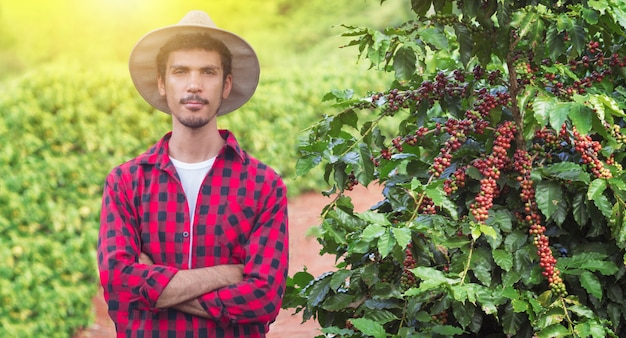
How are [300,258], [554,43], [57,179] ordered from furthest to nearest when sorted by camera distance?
[300,258], [57,179], [554,43]

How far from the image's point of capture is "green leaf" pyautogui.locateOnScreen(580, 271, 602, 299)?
2482 mm

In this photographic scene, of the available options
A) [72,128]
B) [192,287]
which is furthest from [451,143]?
[72,128]

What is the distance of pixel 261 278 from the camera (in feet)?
7.40

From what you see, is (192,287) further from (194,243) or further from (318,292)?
(318,292)

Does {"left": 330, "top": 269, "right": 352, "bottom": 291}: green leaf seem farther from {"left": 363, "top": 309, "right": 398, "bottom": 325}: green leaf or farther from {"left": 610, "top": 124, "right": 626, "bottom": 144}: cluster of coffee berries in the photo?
{"left": 610, "top": 124, "right": 626, "bottom": 144}: cluster of coffee berries

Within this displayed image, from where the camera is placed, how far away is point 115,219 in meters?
2.29

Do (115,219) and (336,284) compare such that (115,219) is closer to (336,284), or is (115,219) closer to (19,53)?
(336,284)

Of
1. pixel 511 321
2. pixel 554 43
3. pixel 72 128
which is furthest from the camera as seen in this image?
pixel 72 128

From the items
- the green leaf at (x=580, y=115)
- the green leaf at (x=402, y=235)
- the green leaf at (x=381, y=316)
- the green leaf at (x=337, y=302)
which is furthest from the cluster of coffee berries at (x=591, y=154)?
the green leaf at (x=337, y=302)

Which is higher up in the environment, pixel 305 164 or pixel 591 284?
pixel 305 164

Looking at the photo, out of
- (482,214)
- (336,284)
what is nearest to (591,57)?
(482,214)

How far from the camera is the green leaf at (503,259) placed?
246 centimetres

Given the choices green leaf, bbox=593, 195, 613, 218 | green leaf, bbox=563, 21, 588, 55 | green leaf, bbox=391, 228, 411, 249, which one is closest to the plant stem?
green leaf, bbox=391, 228, 411, 249

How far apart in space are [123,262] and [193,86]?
47cm
